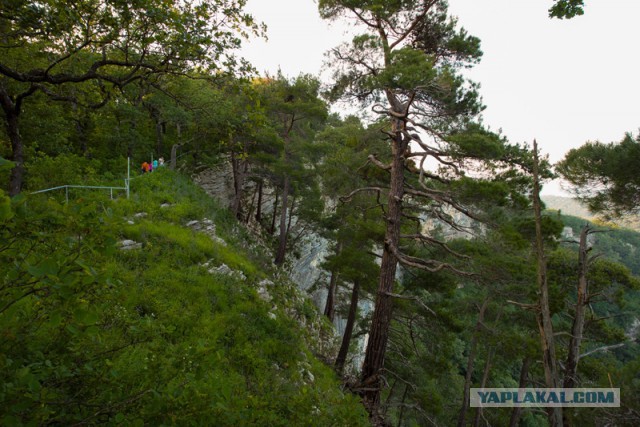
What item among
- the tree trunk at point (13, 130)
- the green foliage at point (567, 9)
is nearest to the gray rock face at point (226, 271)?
the tree trunk at point (13, 130)

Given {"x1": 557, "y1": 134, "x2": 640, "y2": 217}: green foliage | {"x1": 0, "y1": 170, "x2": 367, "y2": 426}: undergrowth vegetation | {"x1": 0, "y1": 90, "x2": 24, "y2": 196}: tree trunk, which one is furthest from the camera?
{"x1": 557, "y1": 134, "x2": 640, "y2": 217}: green foliage

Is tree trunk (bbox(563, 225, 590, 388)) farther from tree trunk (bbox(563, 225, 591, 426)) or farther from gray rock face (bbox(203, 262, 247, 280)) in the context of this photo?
gray rock face (bbox(203, 262, 247, 280))

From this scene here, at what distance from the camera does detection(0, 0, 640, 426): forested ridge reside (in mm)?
1941

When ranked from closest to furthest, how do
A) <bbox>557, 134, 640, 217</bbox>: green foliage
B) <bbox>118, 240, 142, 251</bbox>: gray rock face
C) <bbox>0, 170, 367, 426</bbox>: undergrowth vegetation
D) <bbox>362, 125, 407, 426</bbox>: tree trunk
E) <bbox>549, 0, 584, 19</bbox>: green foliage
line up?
<bbox>0, 170, 367, 426</bbox>: undergrowth vegetation < <bbox>549, 0, 584, 19</bbox>: green foliage < <bbox>362, 125, 407, 426</bbox>: tree trunk < <bbox>118, 240, 142, 251</bbox>: gray rock face < <bbox>557, 134, 640, 217</bbox>: green foliage

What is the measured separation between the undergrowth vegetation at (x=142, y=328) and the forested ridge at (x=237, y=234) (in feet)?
0.09

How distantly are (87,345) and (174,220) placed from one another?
7514 mm

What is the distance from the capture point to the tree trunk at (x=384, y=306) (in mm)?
7039

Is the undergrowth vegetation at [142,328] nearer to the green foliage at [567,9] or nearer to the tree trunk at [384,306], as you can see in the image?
the tree trunk at [384,306]

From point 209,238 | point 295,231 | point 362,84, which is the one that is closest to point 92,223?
point 362,84

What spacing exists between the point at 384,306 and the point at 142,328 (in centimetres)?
502

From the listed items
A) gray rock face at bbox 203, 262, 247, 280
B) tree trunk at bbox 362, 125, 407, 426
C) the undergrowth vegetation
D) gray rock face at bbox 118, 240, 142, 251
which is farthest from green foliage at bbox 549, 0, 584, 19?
gray rock face at bbox 118, 240, 142, 251

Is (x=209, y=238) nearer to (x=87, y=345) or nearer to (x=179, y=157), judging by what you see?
(x=87, y=345)

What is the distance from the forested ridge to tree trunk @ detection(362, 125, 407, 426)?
5 cm

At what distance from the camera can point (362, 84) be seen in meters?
7.49
